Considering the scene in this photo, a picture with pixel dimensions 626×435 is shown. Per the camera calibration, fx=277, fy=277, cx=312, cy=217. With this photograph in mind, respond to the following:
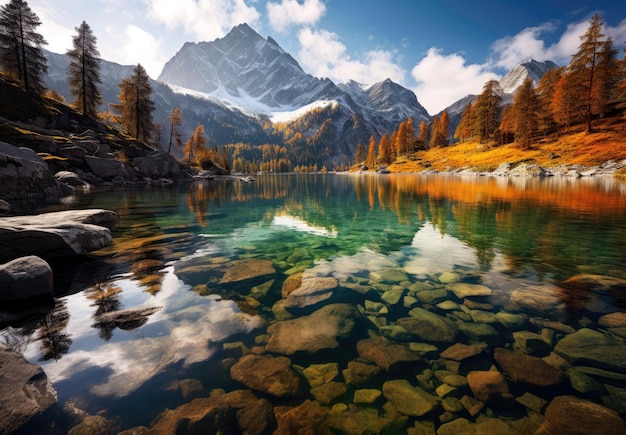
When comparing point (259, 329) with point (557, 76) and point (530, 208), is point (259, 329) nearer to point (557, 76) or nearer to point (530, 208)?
point (530, 208)

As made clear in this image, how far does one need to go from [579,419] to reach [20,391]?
27.3 ft

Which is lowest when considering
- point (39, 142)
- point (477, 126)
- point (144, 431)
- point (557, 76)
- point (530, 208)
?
point (144, 431)

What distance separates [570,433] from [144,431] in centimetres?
581

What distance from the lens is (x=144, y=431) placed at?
387cm

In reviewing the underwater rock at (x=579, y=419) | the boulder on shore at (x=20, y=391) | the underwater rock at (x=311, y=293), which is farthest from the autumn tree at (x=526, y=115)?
the boulder on shore at (x=20, y=391)

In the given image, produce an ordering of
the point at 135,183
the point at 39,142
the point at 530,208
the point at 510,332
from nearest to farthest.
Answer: the point at 510,332, the point at 530,208, the point at 39,142, the point at 135,183

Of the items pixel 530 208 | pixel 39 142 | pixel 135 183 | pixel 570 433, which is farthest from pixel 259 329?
pixel 135 183

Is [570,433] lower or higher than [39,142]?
lower

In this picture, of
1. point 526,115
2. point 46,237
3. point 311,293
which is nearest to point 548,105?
point 526,115

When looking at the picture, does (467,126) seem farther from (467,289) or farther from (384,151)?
(467,289)

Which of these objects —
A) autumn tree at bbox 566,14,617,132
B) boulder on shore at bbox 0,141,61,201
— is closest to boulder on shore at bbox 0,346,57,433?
boulder on shore at bbox 0,141,61,201

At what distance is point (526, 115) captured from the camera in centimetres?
7631

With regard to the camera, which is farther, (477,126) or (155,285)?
(477,126)

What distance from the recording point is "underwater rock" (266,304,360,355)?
19.2 ft
